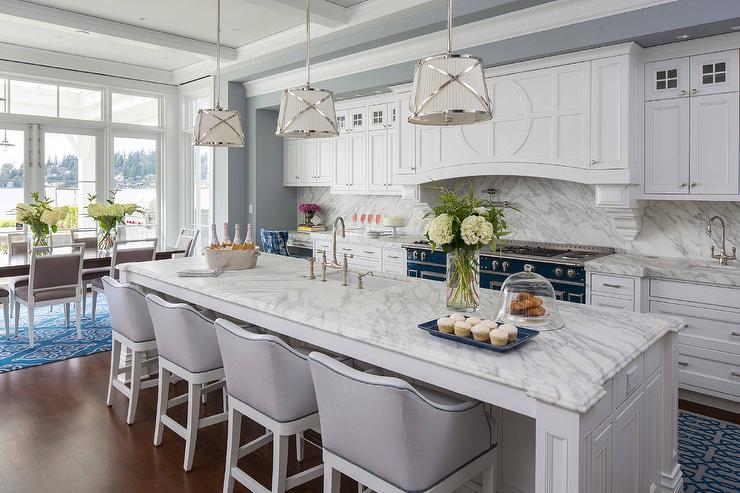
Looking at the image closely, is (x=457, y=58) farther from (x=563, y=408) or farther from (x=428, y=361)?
(x=563, y=408)

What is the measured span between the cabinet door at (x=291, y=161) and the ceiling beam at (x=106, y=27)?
1335 millimetres

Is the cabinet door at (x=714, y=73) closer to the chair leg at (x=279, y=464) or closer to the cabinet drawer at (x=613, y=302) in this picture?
the cabinet drawer at (x=613, y=302)

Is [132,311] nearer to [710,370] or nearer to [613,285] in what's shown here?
[613,285]

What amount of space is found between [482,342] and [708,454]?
205 cm

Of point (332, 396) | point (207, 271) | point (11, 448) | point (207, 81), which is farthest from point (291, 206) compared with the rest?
point (332, 396)

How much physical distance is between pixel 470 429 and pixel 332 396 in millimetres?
487

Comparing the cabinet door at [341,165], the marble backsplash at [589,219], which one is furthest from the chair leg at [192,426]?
the cabinet door at [341,165]

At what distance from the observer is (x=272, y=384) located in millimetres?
2166

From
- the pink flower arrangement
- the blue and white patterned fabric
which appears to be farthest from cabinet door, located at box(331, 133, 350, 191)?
the blue and white patterned fabric

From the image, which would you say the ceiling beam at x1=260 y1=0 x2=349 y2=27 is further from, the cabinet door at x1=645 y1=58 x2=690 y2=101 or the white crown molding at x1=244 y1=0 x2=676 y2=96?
the cabinet door at x1=645 y1=58 x2=690 y2=101

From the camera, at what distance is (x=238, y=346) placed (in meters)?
2.24

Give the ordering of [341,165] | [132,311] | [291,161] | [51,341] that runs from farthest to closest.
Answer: [291,161] → [341,165] → [51,341] → [132,311]

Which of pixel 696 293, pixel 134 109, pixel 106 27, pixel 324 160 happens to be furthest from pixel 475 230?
pixel 134 109

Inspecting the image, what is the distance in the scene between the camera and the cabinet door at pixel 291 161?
7340mm
